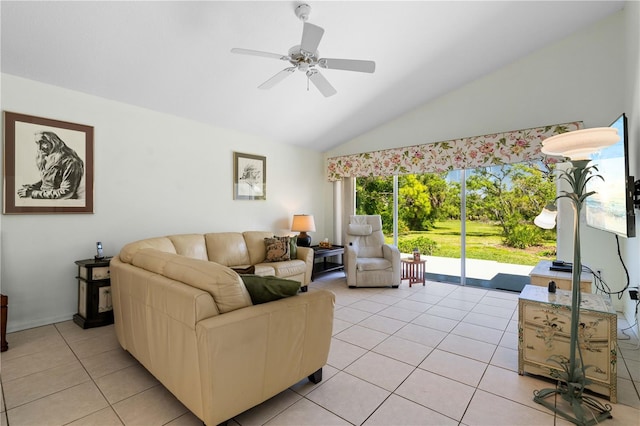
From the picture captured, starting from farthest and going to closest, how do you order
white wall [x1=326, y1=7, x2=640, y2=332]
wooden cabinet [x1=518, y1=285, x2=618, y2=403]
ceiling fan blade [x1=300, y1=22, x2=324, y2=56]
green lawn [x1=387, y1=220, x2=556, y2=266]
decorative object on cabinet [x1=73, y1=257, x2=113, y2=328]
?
1. green lawn [x1=387, y1=220, x2=556, y2=266]
2. white wall [x1=326, y1=7, x2=640, y2=332]
3. decorative object on cabinet [x1=73, y1=257, x2=113, y2=328]
4. ceiling fan blade [x1=300, y1=22, x2=324, y2=56]
5. wooden cabinet [x1=518, y1=285, x2=618, y2=403]

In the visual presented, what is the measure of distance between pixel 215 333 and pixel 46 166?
9.48 ft

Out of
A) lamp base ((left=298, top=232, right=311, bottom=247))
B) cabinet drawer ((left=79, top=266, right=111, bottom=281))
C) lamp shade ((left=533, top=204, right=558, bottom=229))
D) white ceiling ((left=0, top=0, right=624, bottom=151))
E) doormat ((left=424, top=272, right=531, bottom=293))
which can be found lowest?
doormat ((left=424, top=272, right=531, bottom=293))

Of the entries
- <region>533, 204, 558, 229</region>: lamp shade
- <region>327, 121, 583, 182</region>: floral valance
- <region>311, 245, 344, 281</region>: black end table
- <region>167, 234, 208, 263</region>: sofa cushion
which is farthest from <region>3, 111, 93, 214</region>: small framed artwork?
<region>533, 204, 558, 229</region>: lamp shade

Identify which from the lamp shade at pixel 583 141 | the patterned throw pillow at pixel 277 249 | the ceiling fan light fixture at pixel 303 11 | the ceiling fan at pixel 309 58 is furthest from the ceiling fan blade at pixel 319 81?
the patterned throw pillow at pixel 277 249

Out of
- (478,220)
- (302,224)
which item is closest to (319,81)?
Result: (302,224)

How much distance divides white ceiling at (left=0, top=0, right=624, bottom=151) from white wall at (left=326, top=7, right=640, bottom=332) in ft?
0.65

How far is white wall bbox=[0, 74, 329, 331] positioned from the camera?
112 inches

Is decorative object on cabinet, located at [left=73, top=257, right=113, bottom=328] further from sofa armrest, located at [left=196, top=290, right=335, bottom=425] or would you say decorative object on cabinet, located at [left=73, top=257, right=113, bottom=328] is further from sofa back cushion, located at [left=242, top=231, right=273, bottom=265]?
sofa armrest, located at [left=196, top=290, right=335, bottom=425]

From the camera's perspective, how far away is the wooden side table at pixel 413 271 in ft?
15.2

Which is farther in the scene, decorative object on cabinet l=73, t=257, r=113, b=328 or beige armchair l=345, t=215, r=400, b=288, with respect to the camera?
beige armchair l=345, t=215, r=400, b=288

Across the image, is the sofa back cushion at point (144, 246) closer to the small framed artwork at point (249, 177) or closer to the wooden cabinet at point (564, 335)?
the small framed artwork at point (249, 177)

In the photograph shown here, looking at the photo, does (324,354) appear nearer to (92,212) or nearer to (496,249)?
(92,212)

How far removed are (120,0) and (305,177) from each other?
3827 mm

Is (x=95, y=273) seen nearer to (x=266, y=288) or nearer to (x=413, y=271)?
(x=266, y=288)
